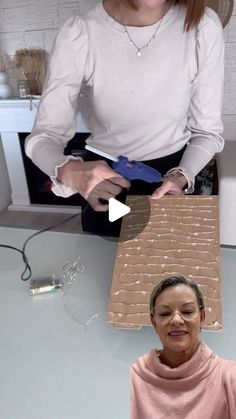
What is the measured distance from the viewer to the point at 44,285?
538 mm

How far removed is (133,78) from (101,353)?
0.43m

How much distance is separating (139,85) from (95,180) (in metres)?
0.26

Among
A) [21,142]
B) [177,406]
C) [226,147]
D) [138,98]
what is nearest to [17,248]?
[138,98]

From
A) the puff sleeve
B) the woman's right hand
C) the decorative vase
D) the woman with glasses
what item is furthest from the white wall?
the woman with glasses

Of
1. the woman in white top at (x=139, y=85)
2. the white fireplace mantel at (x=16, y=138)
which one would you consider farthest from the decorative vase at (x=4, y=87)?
the woman in white top at (x=139, y=85)

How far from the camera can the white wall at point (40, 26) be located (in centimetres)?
138

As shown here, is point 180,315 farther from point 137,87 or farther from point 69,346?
point 137,87

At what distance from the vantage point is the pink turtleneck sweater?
20cm

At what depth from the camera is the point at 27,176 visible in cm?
170

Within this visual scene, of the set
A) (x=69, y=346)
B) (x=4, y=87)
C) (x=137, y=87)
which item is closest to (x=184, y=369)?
(x=69, y=346)

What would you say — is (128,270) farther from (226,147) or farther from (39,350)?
(226,147)

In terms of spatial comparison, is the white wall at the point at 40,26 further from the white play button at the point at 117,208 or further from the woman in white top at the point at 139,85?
the white play button at the point at 117,208

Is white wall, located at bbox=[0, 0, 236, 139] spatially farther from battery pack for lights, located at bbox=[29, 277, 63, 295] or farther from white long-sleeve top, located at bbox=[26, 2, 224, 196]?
battery pack for lights, located at bbox=[29, 277, 63, 295]

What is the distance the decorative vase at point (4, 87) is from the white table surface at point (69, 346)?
1.12 metres
